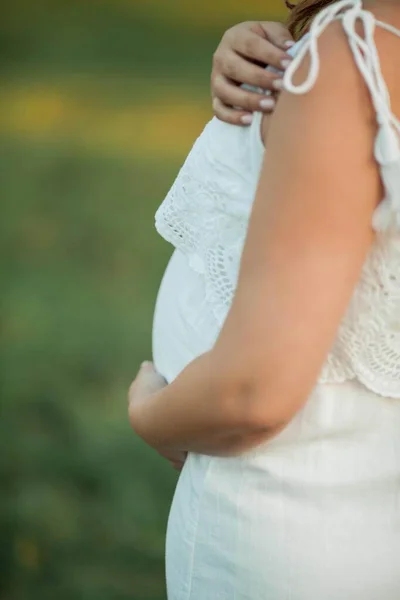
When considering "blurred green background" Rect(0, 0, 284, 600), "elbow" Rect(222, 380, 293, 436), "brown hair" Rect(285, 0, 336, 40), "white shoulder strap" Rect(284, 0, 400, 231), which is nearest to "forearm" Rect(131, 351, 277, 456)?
"elbow" Rect(222, 380, 293, 436)

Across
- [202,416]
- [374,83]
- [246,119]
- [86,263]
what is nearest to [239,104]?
[246,119]

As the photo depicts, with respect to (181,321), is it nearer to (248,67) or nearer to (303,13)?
(248,67)

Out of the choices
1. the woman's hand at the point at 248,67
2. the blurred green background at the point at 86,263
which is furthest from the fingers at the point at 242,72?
the blurred green background at the point at 86,263

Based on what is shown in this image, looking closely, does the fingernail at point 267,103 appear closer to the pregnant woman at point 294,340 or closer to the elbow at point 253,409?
the pregnant woman at point 294,340

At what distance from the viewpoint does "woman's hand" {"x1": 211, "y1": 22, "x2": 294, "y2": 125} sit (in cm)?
74

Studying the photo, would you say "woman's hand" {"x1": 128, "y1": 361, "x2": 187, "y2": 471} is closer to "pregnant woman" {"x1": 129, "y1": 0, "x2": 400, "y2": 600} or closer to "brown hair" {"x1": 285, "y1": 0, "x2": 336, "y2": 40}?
"pregnant woman" {"x1": 129, "y1": 0, "x2": 400, "y2": 600}

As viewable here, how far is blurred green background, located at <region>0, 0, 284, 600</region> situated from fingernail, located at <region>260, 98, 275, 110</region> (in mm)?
1473

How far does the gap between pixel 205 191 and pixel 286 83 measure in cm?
18

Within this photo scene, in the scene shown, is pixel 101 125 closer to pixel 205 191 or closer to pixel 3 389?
pixel 3 389

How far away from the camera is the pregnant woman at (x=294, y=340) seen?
1.98ft

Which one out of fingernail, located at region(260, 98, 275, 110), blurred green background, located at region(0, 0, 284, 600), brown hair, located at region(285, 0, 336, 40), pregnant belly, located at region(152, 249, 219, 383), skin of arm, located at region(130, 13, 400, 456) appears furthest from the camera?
blurred green background, located at region(0, 0, 284, 600)

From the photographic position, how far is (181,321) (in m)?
0.84

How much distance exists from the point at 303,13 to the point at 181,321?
1.27 feet

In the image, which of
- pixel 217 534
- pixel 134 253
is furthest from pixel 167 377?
pixel 134 253
